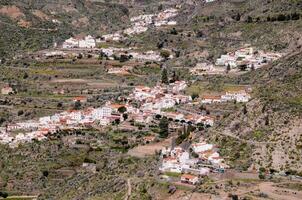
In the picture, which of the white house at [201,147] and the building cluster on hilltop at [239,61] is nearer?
the white house at [201,147]

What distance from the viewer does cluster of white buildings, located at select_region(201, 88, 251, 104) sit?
7456cm

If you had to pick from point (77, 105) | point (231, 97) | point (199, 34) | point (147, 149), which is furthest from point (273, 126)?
point (199, 34)

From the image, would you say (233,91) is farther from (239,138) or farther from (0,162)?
(0,162)

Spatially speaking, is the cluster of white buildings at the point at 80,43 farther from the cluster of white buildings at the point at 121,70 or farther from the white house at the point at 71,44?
the cluster of white buildings at the point at 121,70

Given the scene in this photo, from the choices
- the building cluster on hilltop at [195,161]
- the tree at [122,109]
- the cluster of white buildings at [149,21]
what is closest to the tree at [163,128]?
the tree at [122,109]

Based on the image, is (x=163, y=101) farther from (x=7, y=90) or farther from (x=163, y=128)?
(x=7, y=90)

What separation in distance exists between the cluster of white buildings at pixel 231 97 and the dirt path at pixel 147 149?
11.1 m

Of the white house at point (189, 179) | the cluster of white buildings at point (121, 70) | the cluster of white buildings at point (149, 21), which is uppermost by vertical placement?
the cluster of white buildings at point (149, 21)

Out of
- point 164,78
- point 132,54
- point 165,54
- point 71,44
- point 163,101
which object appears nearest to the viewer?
point 163,101

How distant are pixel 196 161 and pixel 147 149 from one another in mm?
10056

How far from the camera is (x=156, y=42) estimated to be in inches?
4417

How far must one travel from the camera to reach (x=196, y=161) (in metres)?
55.6

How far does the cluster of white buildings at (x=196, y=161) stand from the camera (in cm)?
5394

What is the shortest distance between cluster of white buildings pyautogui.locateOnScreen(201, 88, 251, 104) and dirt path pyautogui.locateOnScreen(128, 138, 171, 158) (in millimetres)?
11132
